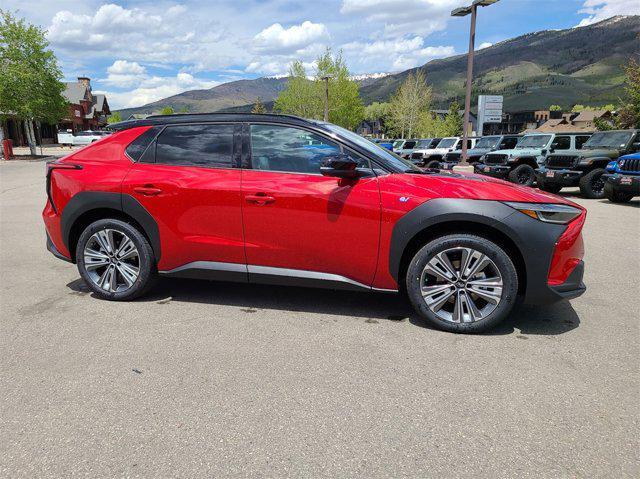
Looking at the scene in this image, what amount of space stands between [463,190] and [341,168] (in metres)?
0.93

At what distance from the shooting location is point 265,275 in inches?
154

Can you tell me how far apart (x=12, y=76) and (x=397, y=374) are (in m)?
33.8

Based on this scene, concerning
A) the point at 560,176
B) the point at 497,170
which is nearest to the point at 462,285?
the point at 560,176

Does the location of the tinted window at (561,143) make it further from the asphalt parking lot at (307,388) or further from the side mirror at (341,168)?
the side mirror at (341,168)

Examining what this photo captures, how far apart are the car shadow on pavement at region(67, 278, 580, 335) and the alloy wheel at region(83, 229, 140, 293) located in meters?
0.24

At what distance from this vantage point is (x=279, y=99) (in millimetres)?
54375

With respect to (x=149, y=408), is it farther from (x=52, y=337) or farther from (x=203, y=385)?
(x=52, y=337)

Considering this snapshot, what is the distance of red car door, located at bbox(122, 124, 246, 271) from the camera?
12.8 feet

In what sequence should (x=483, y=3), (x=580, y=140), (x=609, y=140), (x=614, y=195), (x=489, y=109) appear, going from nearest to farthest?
(x=614, y=195) < (x=609, y=140) < (x=580, y=140) < (x=483, y=3) < (x=489, y=109)

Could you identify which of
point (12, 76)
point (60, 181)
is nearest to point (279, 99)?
point (12, 76)

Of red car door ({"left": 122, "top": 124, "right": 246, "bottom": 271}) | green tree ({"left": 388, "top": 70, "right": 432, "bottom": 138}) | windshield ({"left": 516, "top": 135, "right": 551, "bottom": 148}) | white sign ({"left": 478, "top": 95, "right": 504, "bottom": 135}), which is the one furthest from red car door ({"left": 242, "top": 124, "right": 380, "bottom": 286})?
white sign ({"left": 478, "top": 95, "right": 504, "bottom": 135})

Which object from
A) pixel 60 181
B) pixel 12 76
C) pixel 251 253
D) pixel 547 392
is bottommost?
pixel 547 392

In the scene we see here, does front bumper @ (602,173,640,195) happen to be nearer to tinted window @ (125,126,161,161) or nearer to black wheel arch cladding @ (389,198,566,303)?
black wheel arch cladding @ (389,198,566,303)

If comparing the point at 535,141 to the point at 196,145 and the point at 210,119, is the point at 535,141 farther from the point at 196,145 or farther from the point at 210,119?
the point at 196,145
